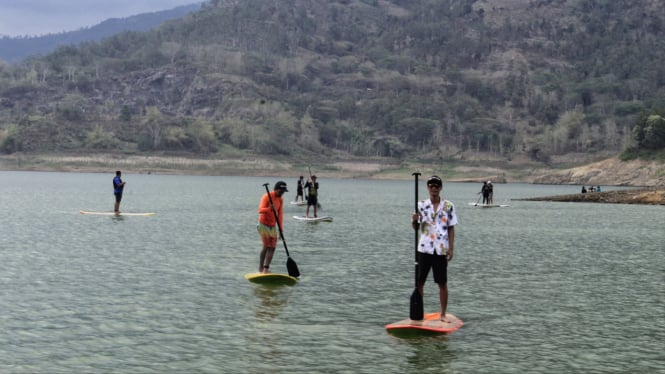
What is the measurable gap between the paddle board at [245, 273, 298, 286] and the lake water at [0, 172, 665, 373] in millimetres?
265

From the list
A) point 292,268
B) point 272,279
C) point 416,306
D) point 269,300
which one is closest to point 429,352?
point 416,306

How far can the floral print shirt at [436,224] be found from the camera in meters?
15.8

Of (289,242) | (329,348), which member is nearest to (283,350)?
(329,348)

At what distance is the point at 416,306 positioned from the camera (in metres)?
16.4

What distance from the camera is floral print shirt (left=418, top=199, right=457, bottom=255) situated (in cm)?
1582

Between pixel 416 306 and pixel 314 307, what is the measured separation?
11.0 feet

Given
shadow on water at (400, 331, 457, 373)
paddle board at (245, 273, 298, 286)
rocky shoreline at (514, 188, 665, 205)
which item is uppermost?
rocky shoreline at (514, 188, 665, 205)

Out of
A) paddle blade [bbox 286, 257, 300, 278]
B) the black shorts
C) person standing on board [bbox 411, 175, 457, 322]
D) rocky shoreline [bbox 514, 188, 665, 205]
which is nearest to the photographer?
person standing on board [bbox 411, 175, 457, 322]

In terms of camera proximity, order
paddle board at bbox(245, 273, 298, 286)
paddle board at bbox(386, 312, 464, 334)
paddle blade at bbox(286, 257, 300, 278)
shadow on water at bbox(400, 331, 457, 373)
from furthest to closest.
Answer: paddle blade at bbox(286, 257, 300, 278) → paddle board at bbox(245, 273, 298, 286) → paddle board at bbox(386, 312, 464, 334) → shadow on water at bbox(400, 331, 457, 373)

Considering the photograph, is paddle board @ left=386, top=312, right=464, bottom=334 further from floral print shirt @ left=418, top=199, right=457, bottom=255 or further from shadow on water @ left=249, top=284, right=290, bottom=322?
shadow on water @ left=249, top=284, right=290, bottom=322

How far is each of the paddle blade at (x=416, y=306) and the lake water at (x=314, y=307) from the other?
72 centimetres

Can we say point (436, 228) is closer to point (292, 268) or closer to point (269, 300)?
point (269, 300)

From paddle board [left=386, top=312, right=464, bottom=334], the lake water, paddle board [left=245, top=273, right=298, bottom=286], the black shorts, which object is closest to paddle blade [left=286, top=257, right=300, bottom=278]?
the lake water

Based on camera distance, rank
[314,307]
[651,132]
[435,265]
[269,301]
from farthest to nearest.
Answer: [651,132]
[269,301]
[314,307]
[435,265]
